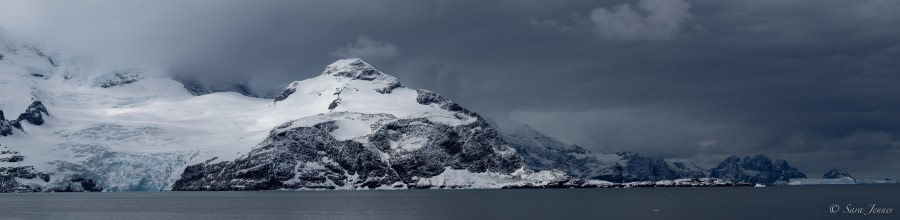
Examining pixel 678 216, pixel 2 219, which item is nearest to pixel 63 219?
pixel 2 219

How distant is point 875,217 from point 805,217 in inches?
589

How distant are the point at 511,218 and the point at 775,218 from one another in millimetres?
54869

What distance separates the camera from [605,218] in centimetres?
18962

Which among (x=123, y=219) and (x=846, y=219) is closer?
(x=846, y=219)

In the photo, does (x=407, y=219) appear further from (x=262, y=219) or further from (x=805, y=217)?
(x=805, y=217)

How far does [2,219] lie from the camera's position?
191m

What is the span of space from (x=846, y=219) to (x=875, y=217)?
6.43 meters

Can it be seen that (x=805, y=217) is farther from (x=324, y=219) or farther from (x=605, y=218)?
(x=324, y=219)

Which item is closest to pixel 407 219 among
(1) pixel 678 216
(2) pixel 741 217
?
(1) pixel 678 216

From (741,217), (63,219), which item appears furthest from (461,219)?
(63,219)

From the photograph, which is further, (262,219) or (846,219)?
(262,219)

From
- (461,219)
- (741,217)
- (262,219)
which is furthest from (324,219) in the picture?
(741,217)

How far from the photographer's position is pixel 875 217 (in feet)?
589

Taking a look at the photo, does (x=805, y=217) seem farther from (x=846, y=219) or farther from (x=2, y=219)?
(x=2, y=219)
